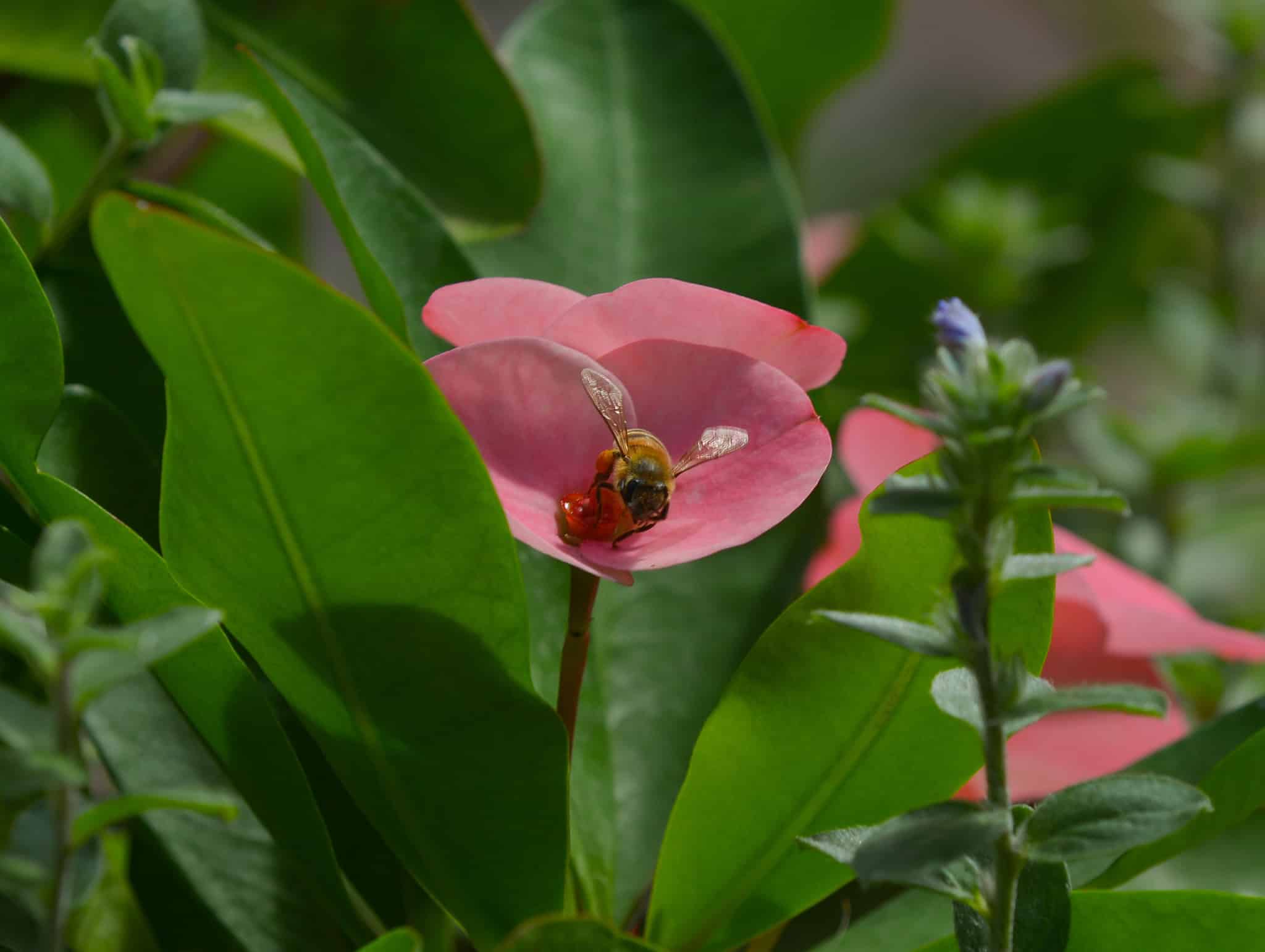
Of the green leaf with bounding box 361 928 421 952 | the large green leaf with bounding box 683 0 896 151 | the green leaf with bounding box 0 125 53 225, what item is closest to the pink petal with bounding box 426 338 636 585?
the green leaf with bounding box 361 928 421 952

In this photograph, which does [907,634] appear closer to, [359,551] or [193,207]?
[359,551]

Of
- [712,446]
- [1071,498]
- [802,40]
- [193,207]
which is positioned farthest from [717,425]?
[802,40]

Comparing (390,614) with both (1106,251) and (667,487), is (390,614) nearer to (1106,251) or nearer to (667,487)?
(667,487)

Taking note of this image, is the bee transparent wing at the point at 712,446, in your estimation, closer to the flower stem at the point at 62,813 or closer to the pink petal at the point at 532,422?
the pink petal at the point at 532,422

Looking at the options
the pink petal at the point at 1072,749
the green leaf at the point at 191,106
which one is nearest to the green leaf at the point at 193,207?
the green leaf at the point at 191,106

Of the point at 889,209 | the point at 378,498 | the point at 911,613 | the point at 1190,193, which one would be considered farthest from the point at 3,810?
the point at 1190,193
